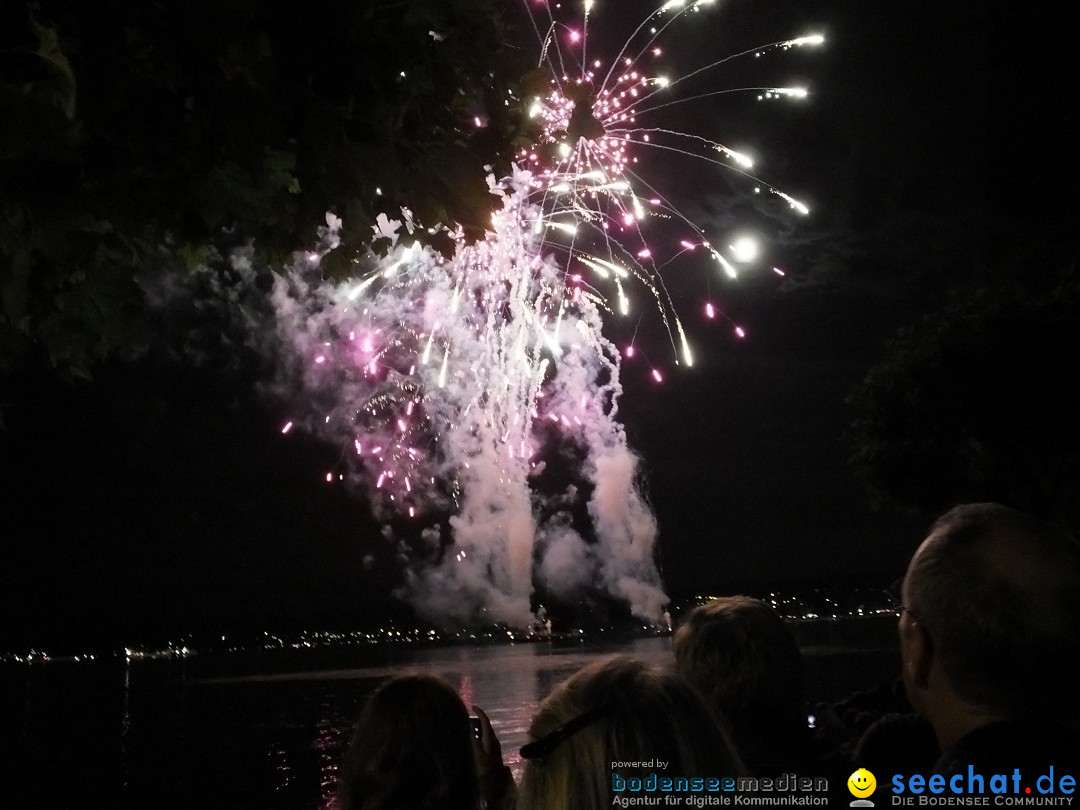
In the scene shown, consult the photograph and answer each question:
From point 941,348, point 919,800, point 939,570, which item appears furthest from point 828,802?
point 941,348

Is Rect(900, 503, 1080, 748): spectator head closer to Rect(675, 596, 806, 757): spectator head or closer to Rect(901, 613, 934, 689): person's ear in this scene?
Rect(901, 613, 934, 689): person's ear

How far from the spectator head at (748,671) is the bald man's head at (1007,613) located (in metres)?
1.23

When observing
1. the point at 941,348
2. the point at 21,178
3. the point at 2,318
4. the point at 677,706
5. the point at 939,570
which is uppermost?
the point at 941,348

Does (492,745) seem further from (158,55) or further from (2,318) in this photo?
(158,55)

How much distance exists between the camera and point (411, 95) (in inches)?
218

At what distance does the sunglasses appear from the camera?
2242 mm

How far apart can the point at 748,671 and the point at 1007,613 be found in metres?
1.40

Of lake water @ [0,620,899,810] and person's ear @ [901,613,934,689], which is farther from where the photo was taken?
lake water @ [0,620,899,810]

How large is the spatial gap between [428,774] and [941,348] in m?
26.3

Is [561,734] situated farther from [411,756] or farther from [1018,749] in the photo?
[411,756]

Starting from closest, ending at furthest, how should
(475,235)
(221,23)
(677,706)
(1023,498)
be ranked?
(677,706) < (221,23) < (475,235) < (1023,498)
